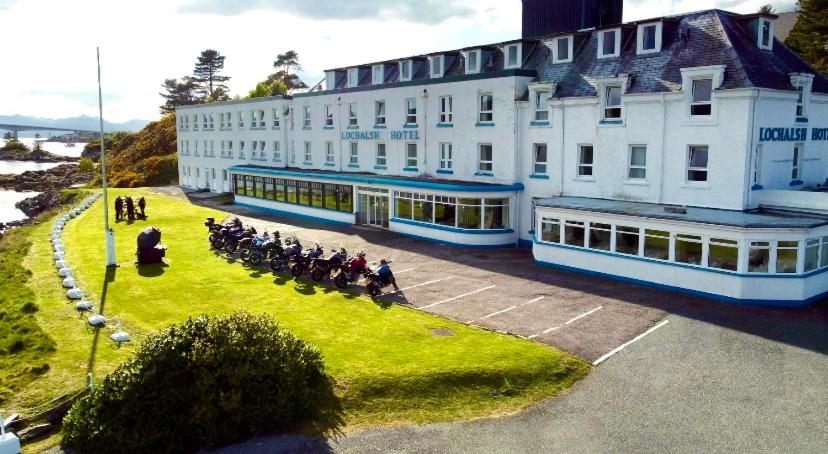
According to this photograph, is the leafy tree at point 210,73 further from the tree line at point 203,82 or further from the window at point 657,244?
the window at point 657,244

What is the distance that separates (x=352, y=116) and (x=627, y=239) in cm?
2388

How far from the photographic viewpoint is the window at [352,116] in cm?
4301

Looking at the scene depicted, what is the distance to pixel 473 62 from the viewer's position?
36281mm

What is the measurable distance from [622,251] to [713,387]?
10.4 m

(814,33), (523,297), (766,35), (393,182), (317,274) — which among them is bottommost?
(523,297)

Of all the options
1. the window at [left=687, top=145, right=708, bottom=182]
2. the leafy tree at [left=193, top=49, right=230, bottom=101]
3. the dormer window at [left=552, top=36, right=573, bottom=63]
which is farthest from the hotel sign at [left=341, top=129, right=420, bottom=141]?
the leafy tree at [left=193, top=49, right=230, bottom=101]

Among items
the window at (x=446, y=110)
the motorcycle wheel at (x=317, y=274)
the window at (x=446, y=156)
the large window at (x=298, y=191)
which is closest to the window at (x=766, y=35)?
the window at (x=446, y=110)

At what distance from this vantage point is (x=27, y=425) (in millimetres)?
14203

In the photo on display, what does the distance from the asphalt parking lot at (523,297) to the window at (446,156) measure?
19.8 feet

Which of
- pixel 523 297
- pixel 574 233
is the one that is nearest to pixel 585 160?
pixel 574 233

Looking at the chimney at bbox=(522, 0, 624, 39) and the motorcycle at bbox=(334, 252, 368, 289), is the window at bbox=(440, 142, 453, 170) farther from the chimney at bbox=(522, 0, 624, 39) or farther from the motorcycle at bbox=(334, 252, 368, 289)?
the motorcycle at bbox=(334, 252, 368, 289)

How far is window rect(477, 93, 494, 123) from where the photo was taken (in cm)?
3347

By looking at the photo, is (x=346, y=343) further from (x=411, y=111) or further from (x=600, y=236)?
(x=411, y=111)

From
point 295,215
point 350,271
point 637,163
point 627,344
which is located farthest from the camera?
point 295,215
